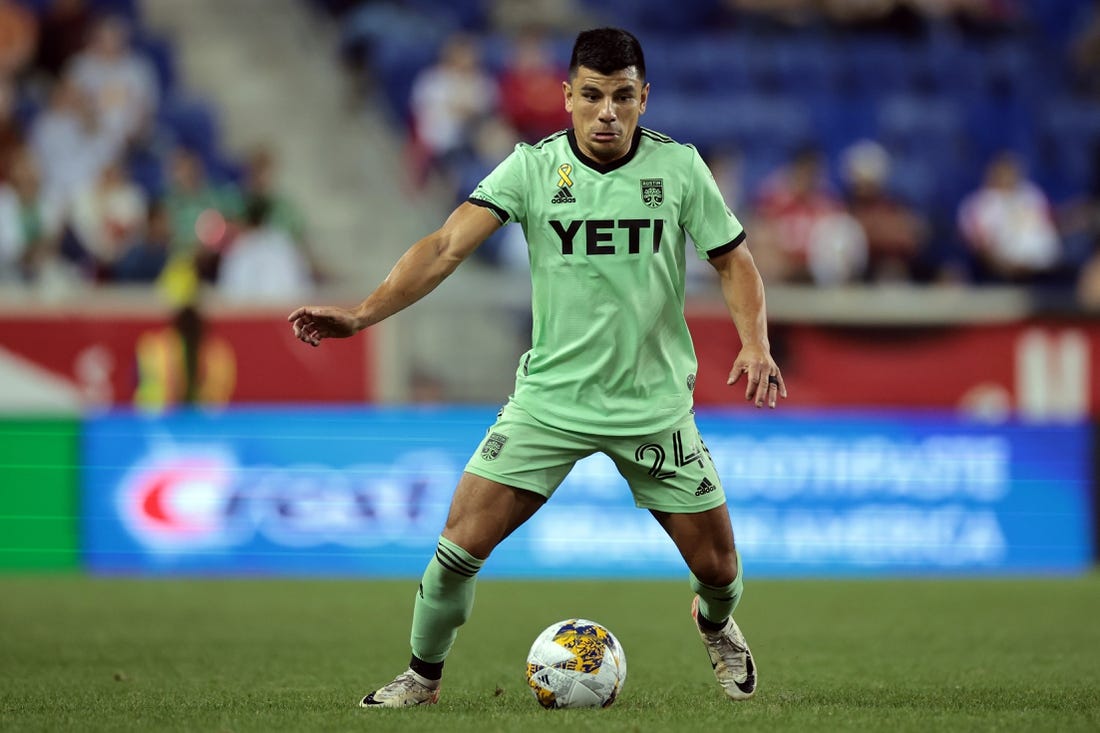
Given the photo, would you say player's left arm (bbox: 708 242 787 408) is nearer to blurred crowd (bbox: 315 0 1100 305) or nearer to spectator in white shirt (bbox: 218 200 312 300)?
blurred crowd (bbox: 315 0 1100 305)

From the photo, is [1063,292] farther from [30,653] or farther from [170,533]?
[30,653]

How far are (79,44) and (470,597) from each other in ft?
38.8

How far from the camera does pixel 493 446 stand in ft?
19.1

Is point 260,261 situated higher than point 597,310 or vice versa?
point 260,261

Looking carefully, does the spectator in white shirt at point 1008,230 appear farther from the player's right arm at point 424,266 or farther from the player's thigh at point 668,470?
the player's right arm at point 424,266

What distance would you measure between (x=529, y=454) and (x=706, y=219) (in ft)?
3.33

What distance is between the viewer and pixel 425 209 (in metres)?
15.5

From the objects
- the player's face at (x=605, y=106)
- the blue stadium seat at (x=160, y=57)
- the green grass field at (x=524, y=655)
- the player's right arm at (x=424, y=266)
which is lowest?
the green grass field at (x=524, y=655)

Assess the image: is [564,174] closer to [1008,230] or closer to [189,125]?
[1008,230]

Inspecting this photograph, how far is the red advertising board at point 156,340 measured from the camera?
13.3m

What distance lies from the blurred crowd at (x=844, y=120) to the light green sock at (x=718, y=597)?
8221 millimetres

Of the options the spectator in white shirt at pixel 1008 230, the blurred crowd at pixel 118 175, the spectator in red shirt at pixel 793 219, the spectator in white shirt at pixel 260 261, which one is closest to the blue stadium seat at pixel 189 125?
the blurred crowd at pixel 118 175

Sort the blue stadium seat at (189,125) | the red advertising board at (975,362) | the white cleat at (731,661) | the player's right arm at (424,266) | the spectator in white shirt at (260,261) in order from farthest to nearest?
the blue stadium seat at (189,125) < the spectator in white shirt at (260,261) < the red advertising board at (975,362) < the white cleat at (731,661) < the player's right arm at (424,266)

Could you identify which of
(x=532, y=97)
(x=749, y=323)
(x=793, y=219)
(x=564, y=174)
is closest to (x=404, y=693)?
(x=749, y=323)
